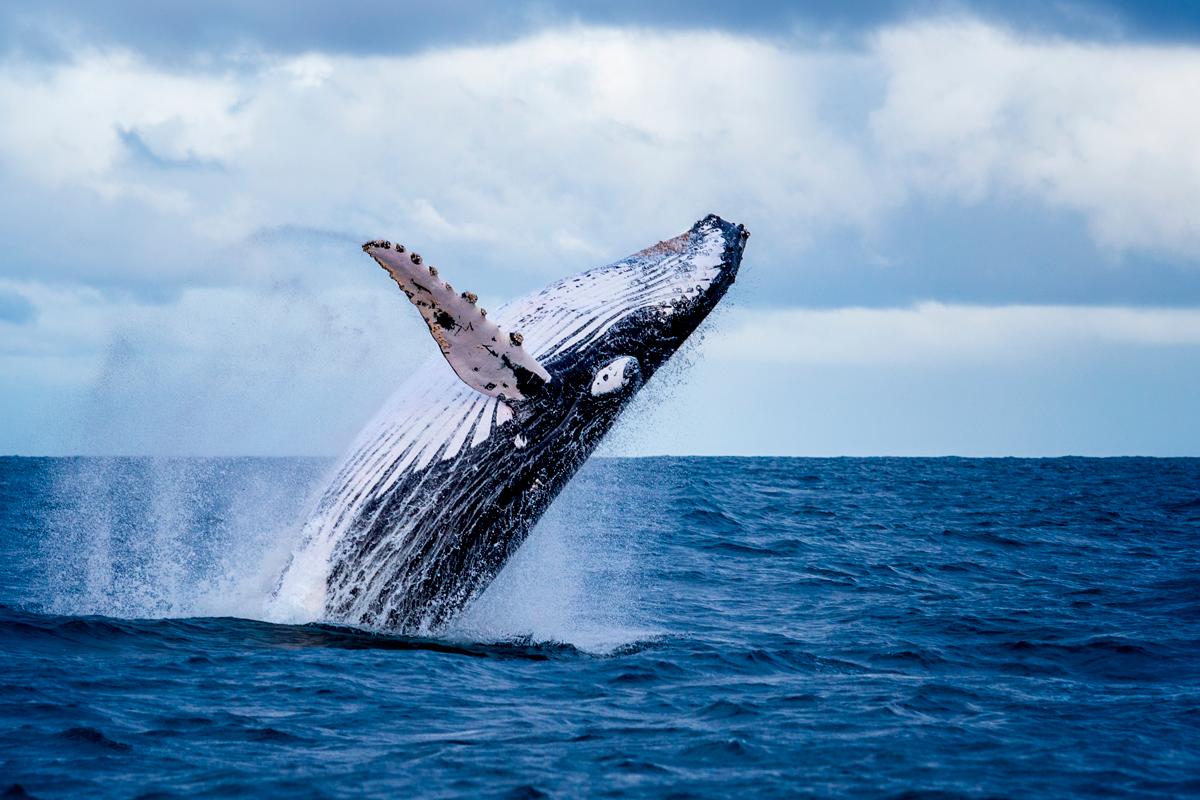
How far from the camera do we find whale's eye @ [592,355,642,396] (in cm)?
938

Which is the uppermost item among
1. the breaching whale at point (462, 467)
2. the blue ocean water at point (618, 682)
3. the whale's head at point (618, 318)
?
the whale's head at point (618, 318)

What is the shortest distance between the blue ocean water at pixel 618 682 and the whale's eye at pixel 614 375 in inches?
82.0

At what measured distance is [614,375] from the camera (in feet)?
30.9

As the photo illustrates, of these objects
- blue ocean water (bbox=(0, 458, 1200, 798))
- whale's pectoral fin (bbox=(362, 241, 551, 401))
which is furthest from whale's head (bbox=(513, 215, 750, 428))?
blue ocean water (bbox=(0, 458, 1200, 798))

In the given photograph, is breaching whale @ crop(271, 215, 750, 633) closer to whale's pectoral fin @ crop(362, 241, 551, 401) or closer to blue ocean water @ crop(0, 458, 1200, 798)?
whale's pectoral fin @ crop(362, 241, 551, 401)

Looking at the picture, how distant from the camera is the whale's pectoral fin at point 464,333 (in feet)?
25.9

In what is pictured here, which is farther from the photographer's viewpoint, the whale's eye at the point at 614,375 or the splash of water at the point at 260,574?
the splash of water at the point at 260,574

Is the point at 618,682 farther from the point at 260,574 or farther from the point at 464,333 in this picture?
the point at 260,574

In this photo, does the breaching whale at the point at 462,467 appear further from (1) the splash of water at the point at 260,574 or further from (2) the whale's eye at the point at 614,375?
(1) the splash of water at the point at 260,574

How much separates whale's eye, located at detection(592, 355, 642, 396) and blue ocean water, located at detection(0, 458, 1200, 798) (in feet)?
6.83

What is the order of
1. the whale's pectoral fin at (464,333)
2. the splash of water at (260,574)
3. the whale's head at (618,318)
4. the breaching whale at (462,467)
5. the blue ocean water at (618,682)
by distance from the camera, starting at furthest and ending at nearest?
1. the splash of water at (260,574)
2. the whale's head at (618,318)
3. the breaching whale at (462,467)
4. the whale's pectoral fin at (464,333)
5. the blue ocean water at (618,682)

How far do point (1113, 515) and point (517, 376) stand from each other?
23.9 meters

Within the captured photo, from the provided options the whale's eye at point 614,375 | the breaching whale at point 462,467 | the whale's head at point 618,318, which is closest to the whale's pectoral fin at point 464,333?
the breaching whale at point 462,467

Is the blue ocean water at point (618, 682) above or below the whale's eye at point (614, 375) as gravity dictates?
below
